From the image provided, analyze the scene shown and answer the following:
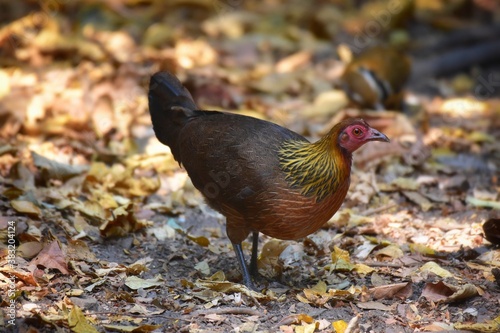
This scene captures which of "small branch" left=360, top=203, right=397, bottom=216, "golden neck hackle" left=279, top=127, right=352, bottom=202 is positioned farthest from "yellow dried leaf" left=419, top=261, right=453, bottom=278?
"small branch" left=360, top=203, right=397, bottom=216

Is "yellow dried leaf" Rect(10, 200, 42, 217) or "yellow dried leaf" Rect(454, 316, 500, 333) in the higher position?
"yellow dried leaf" Rect(454, 316, 500, 333)

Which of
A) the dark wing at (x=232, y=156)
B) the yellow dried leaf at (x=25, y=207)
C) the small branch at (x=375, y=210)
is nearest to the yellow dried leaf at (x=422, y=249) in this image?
the small branch at (x=375, y=210)

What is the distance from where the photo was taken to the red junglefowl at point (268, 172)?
4578 mm

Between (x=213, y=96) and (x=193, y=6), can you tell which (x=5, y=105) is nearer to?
(x=213, y=96)

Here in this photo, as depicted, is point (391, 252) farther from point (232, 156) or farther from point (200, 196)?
point (200, 196)

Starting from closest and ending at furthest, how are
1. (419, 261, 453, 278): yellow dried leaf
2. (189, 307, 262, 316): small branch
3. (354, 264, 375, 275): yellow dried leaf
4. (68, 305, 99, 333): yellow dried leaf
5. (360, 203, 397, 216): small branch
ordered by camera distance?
(68, 305, 99, 333): yellow dried leaf → (189, 307, 262, 316): small branch → (419, 261, 453, 278): yellow dried leaf → (354, 264, 375, 275): yellow dried leaf → (360, 203, 397, 216): small branch

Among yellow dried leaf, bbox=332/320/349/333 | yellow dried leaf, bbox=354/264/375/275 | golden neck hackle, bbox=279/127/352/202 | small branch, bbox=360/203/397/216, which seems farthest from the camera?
small branch, bbox=360/203/397/216

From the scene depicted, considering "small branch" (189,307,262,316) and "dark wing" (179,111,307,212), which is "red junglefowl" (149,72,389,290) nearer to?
"dark wing" (179,111,307,212)

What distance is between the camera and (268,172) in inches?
183

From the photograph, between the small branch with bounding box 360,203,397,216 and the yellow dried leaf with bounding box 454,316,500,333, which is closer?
the yellow dried leaf with bounding box 454,316,500,333

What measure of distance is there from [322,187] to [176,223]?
175 cm

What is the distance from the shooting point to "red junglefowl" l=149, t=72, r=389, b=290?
15.0 ft

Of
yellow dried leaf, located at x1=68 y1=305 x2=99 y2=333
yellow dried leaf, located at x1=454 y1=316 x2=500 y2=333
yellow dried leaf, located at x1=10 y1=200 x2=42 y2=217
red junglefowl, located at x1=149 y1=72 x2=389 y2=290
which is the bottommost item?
yellow dried leaf, located at x1=10 y1=200 x2=42 y2=217

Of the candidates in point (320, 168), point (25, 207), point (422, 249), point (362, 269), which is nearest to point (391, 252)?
point (422, 249)
